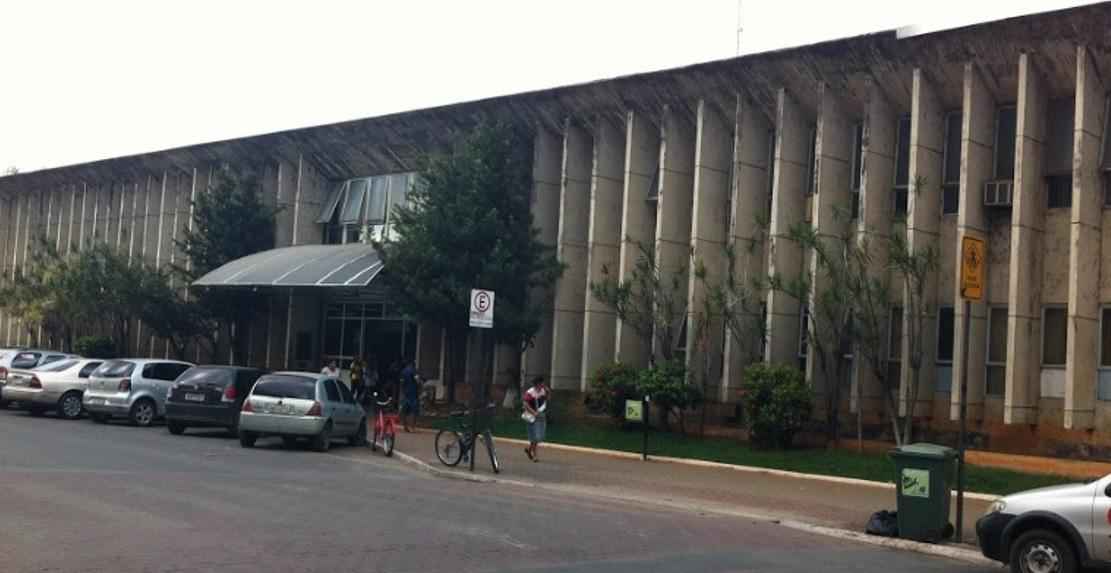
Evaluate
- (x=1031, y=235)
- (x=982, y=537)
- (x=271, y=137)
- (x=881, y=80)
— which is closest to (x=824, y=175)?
(x=881, y=80)

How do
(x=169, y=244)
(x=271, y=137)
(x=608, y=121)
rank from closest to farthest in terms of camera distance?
(x=608, y=121)
(x=271, y=137)
(x=169, y=244)

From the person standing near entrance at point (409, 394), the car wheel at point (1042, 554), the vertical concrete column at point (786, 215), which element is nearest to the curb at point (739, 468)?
the person standing near entrance at point (409, 394)

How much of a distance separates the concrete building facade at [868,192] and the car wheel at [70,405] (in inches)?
400

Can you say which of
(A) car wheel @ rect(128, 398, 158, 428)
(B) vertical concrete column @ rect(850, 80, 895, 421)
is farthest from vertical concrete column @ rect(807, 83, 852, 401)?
(A) car wheel @ rect(128, 398, 158, 428)

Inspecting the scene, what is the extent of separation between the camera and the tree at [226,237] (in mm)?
40719

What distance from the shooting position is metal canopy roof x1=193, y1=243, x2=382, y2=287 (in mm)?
32906

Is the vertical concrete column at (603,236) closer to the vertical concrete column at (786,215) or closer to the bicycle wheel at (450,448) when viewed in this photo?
the vertical concrete column at (786,215)

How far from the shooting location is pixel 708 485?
19484 millimetres

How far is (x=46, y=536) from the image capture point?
1111 centimetres

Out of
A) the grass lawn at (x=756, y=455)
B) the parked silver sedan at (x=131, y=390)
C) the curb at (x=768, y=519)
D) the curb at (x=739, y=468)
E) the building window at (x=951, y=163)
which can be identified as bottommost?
the curb at (x=768, y=519)

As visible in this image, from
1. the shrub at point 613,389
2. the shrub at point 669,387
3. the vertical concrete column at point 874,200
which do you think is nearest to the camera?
the vertical concrete column at point 874,200

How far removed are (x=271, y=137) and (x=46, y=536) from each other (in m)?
31.3

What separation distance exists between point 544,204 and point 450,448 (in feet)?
44.0

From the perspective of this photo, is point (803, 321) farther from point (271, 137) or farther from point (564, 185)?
point (271, 137)
